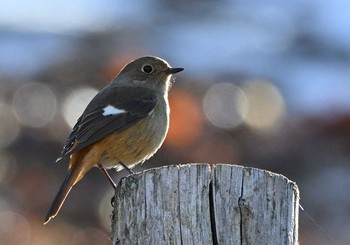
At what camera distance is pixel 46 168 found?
10.6 m

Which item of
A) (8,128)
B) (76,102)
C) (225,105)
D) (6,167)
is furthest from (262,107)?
(6,167)

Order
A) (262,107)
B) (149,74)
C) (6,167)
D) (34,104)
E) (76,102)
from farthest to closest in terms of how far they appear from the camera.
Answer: (262,107) < (34,104) < (76,102) < (6,167) < (149,74)

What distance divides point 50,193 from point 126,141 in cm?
302

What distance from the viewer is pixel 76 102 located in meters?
11.5

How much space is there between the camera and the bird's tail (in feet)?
21.7

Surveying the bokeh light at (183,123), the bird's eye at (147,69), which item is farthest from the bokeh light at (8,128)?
the bird's eye at (147,69)

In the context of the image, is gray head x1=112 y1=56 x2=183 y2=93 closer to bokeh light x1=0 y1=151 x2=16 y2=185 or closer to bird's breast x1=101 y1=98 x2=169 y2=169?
bird's breast x1=101 y1=98 x2=169 y2=169

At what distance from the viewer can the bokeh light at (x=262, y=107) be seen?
11773mm

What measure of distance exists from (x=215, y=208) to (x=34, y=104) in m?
6.99

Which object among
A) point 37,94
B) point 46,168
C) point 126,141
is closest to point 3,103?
point 37,94

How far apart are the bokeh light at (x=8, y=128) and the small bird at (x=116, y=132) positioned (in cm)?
304

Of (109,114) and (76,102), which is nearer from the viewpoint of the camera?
(109,114)

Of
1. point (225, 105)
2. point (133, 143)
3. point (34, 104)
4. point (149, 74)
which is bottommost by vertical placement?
point (133, 143)

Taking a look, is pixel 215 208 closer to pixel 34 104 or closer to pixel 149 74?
pixel 149 74
